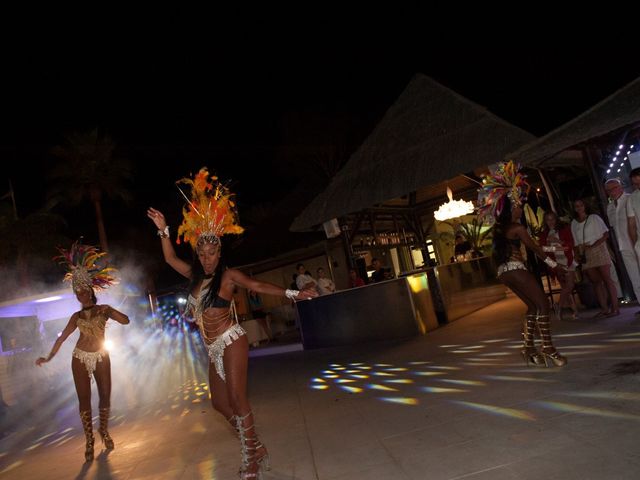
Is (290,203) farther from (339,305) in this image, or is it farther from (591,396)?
(591,396)

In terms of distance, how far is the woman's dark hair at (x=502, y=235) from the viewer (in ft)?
17.4

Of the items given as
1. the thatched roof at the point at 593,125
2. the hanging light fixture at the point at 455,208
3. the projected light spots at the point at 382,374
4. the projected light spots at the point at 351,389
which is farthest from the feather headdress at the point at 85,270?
the hanging light fixture at the point at 455,208

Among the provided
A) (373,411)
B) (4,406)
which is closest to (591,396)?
(373,411)

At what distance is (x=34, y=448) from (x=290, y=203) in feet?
62.8

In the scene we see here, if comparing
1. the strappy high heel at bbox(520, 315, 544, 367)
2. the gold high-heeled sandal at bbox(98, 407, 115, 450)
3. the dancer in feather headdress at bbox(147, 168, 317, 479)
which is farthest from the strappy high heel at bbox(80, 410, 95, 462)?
the strappy high heel at bbox(520, 315, 544, 367)

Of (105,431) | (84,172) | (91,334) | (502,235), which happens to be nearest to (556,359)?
(502,235)

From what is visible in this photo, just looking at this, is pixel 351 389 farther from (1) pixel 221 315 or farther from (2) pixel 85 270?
(2) pixel 85 270

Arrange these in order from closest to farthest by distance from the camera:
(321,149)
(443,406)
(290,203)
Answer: (443,406), (321,149), (290,203)

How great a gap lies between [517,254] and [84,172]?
Answer: 27773mm

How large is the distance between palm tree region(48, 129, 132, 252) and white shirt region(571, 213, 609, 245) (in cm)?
2542

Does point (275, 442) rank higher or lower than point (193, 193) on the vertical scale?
lower

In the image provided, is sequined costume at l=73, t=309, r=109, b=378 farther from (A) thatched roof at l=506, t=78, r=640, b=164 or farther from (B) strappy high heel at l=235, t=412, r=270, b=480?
(A) thatched roof at l=506, t=78, r=640, b=164

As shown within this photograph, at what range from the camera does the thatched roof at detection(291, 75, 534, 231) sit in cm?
1029

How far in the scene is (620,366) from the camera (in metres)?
4.42
